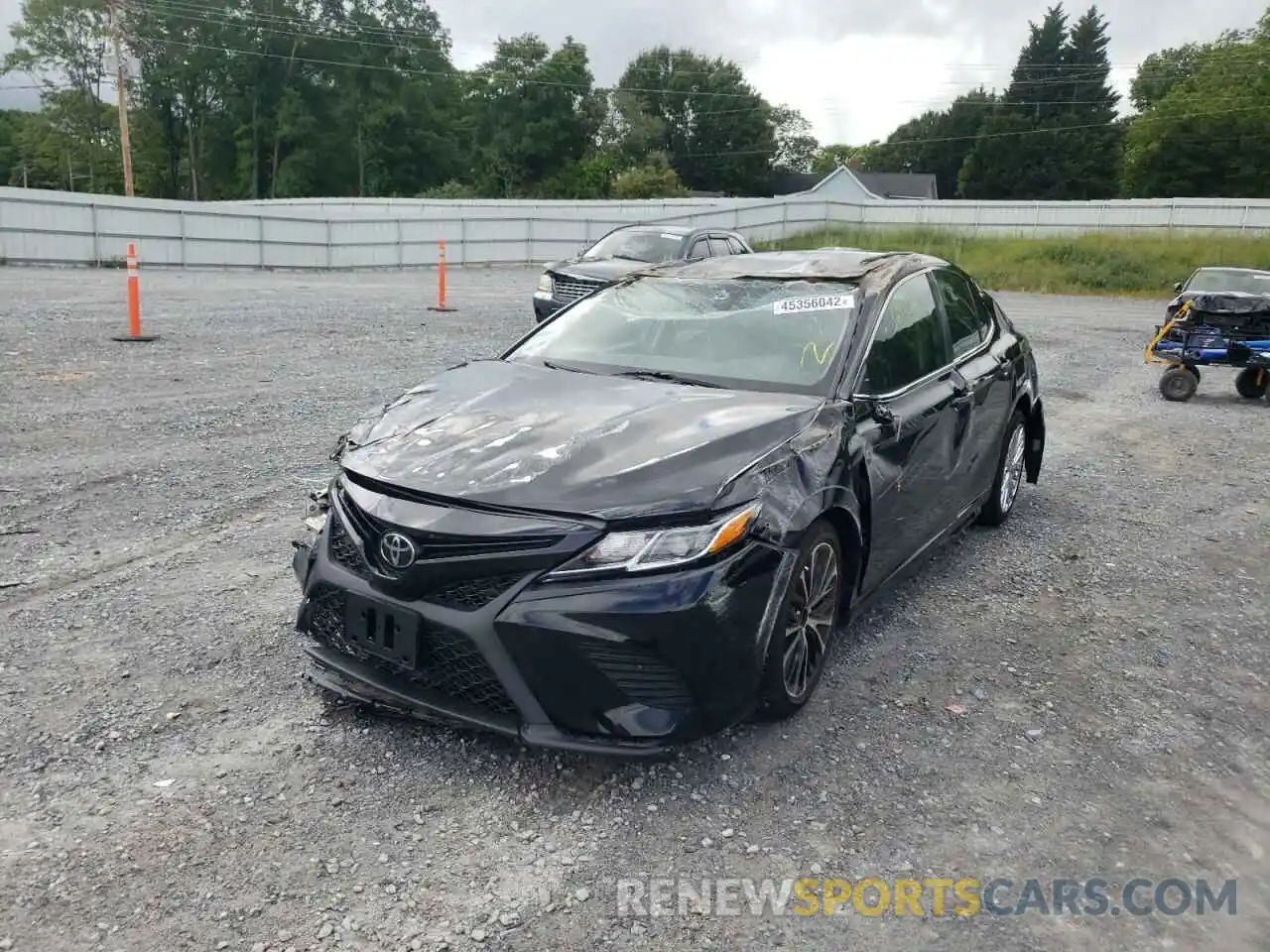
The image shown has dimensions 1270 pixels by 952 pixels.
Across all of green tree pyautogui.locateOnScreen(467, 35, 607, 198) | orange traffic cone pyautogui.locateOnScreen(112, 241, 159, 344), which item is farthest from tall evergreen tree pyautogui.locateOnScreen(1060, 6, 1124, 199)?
orange traffic cone pyautogui.locateOnScreen(112, 241, 159, 344)

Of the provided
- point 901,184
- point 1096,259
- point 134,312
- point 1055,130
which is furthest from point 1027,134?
point 134,312

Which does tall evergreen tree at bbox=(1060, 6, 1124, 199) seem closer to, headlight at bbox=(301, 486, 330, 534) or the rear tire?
the rear tire

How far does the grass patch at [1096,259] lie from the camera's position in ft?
91.3

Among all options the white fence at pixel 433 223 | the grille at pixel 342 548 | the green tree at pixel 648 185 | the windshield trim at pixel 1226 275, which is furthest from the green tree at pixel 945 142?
the grille at pixel 342 548

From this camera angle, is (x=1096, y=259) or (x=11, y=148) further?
(x=11, y=148)

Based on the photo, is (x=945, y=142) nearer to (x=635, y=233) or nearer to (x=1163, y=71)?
(x=1163, y=71)

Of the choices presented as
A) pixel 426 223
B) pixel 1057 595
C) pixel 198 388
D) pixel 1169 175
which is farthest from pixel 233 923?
pixel 1169 175

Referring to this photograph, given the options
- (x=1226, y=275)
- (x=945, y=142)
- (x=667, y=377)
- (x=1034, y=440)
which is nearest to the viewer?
(x=667, y=377)

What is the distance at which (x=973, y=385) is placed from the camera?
16.6 feet

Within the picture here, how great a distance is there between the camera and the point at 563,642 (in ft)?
9.39

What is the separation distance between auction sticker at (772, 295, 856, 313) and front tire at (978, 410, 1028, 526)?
1.82 metres

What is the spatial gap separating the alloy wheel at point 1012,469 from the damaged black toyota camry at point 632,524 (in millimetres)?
1527

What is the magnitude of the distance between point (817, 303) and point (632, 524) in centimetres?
189

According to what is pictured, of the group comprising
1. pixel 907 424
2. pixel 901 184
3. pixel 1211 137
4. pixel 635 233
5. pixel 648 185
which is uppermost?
pixel 1211 137
